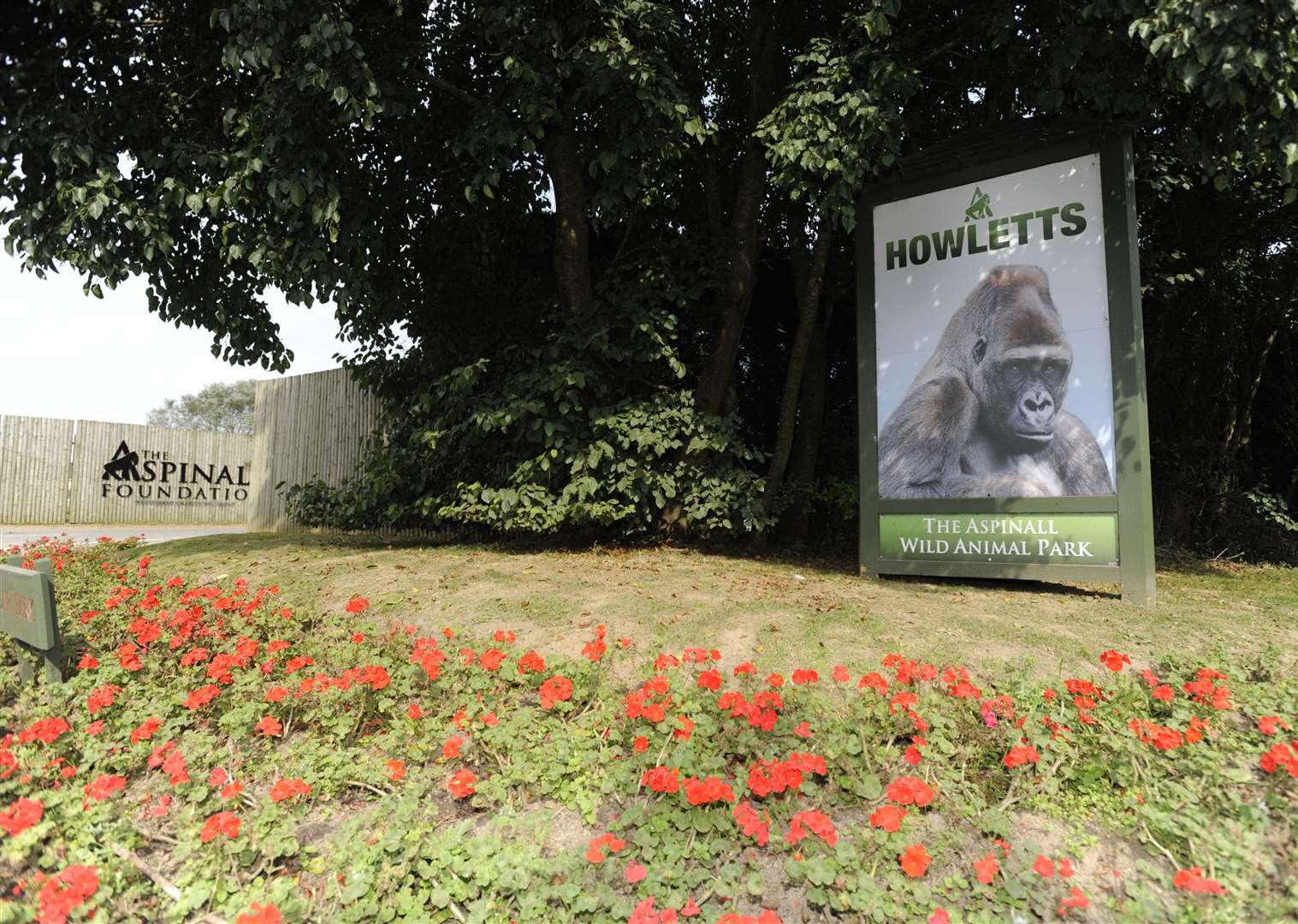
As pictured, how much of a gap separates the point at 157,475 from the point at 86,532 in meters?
5.08

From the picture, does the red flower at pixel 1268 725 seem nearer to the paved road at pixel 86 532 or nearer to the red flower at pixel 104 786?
the red flower at pixel 104 786

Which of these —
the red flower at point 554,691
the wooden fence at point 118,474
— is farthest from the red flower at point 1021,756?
the wooden fence at point 118,474

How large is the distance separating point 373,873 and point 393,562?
4228 mm

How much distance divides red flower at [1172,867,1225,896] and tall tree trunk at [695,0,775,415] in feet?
19.0

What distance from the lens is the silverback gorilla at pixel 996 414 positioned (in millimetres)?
5727

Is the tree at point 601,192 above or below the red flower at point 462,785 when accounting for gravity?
above

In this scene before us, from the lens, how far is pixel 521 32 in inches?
244

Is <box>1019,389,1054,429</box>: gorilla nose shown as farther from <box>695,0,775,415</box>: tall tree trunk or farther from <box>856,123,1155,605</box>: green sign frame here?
<box>695,0,775,415</box>: tall tree trunk

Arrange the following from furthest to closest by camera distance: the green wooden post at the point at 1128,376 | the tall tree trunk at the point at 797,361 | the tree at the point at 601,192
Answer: the tall tree trunk at the point at 797,361, the tree at the point at 601,192, the green wooden post at the point at 1128,376

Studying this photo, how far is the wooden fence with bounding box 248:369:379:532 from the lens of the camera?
11750 millimetres

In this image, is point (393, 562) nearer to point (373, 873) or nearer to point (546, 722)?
point (546, 722)

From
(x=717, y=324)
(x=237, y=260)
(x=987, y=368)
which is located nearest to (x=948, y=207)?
(x=987, y=368)

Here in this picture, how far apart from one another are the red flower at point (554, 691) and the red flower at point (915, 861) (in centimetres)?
140

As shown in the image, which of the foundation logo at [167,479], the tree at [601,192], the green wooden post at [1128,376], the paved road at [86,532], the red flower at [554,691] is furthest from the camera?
the foundation logo at [167,479]
